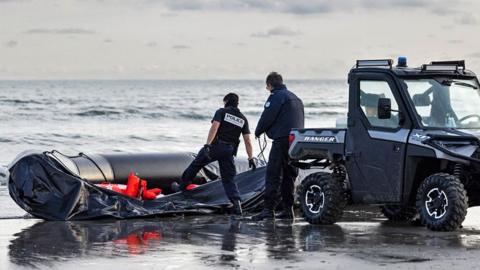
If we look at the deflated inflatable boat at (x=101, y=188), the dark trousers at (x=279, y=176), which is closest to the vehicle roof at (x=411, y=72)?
the dark trousers at (x=279, y=176)

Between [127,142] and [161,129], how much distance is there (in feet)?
27.4

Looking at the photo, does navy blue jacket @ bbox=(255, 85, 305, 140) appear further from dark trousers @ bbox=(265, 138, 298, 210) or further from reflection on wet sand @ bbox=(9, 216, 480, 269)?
reflection on wet sand @ bbox=(9, 216, 480, 269)

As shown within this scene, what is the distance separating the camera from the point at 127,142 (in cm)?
3756

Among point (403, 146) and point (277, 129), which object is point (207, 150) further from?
point (403, 146)

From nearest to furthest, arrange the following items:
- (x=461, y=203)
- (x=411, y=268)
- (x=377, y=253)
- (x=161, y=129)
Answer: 1. (x=411, y=268)
2. (x=377, y=253)
3. (x=461, y=203)
4. (x=161, y=129)

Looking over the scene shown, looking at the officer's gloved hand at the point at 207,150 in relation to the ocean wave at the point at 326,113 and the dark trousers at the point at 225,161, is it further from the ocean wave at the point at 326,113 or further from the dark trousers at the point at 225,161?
the ocean wave at the point at 326,113

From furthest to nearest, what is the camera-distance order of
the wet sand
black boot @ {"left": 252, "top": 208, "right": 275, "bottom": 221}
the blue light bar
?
black boot @ {"left": 252, "top": 208, "right": 275, "bottom": 221} → the blue light bar → the wet sand

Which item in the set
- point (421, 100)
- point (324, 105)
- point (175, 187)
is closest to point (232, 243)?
point (421, 100)

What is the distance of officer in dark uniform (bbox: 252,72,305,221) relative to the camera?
1364 cm

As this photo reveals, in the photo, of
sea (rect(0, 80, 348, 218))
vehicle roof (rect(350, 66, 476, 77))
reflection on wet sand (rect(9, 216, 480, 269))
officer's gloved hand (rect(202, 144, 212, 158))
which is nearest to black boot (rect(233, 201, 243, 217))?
officer's gloved hand (rect(202, 144, 212, 158))

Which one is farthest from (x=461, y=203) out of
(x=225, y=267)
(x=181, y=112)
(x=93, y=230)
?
(x=181, y=112)

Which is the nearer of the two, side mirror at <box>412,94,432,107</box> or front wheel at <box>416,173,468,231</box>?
front wheel at <box>416,173,468,231</box>

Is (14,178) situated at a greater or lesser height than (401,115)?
lesser

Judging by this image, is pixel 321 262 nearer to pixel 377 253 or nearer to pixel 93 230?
pixel 377 253
